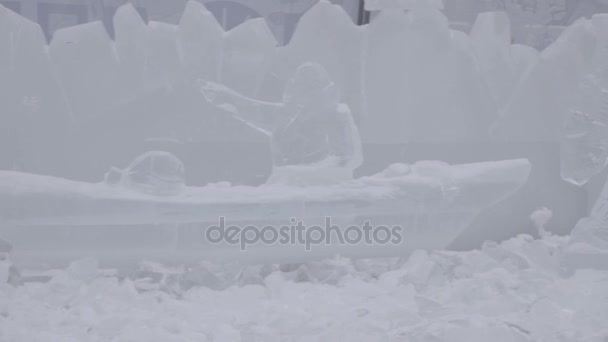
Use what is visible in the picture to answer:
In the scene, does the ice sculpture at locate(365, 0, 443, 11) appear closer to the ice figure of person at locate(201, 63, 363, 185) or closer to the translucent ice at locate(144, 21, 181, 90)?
the ice figure of person at locate(201, 63, 363, 185)

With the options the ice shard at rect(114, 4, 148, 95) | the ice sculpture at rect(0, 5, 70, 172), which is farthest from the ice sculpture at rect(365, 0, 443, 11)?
the ice sculpture at rect(0, 5, 70, 172)

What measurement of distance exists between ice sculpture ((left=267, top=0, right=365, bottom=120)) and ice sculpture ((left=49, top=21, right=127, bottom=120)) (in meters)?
0.30

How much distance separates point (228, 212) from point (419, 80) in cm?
48

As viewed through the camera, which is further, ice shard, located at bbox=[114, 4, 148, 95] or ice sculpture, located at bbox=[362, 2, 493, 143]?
ice sculpture, located at bbox=[362, 2, 493, 143]

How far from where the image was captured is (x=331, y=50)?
4.40 feet

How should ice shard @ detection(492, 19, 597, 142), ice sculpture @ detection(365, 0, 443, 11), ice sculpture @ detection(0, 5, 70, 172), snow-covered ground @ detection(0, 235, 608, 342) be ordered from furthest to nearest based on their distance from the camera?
ice shard @ detection(492, 19, 597, 142), ice sculpture @ detection(365, 0, 443, 11), ice sculpture @ detection(0, 5, 70, 172), snow-covered ground @ detection(0, 235, 608, 342)

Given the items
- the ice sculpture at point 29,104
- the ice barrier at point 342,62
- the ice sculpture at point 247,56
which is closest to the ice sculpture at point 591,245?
the ice barrier at point 342,62

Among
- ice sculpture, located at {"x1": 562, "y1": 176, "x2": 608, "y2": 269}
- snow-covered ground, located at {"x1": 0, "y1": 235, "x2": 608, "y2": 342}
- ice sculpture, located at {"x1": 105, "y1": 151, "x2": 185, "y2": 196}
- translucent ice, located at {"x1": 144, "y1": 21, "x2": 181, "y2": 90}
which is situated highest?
translucent ice, located at {"x1": 144, "y1": 21, "x2": 181, "y2": 90}

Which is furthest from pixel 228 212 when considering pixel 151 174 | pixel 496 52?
pixel 496 52

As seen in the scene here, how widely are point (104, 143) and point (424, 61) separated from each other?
66 centimetres

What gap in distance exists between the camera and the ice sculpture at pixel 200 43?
125 centimetres

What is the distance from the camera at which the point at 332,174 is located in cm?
131

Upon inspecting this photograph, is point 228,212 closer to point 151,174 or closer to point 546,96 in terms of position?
point 151,174

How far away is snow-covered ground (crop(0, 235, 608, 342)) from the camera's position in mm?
1055
